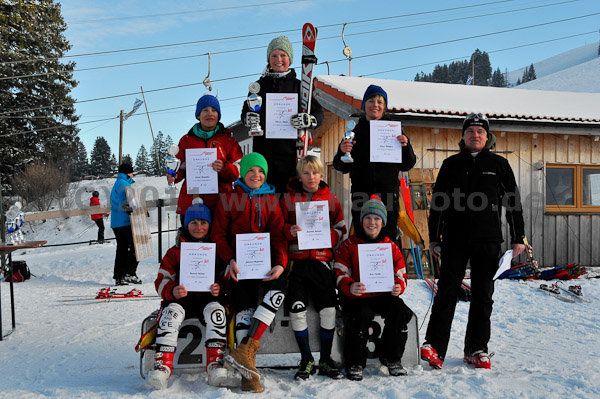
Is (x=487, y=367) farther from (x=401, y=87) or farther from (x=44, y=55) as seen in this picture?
(x=44, y=55)

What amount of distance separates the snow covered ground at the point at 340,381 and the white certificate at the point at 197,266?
656mm

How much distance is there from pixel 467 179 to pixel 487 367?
1491 millimetres

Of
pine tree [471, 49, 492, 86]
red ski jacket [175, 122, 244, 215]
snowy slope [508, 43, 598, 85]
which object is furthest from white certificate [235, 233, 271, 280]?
snowy slope [508, 43, 598, 85]

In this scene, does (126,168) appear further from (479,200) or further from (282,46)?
(479,200)

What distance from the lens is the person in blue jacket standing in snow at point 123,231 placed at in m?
7.34

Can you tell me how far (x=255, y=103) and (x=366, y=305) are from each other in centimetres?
201

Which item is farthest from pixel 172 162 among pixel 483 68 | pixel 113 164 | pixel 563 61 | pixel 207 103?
pixel 563 61

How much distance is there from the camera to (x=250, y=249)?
324 centimetres

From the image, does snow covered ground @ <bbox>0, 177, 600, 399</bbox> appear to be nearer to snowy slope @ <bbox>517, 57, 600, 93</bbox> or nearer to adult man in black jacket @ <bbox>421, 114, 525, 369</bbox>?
adult man in black jacket @ <bbox>421, 114, 525, 369</bbox>

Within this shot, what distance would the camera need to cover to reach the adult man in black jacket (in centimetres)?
347

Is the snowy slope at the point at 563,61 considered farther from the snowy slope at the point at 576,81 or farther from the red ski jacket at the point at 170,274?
the red ski jacket at the point at 170,274

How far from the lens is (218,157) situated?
12.5 feet

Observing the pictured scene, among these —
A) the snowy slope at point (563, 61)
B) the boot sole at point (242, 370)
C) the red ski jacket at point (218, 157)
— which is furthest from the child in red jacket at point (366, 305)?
the snowy slope at point (563, 61)

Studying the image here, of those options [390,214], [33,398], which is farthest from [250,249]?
[33,398]
